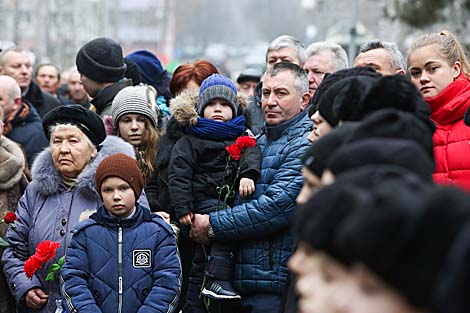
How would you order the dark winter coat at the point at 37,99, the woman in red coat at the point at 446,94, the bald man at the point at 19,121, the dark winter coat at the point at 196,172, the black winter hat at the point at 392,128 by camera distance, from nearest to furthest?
1. the black winter hat at the point at 392,128
2. the woman in red coat at the point at 446,94
3. the dark winter coat at the point at 196,172
4. the bald man at the point at 19,121
5. the dark winter coat at the point at 37,99

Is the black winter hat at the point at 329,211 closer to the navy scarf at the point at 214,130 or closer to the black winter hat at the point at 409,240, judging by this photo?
the black winter hat at the point at 409,240

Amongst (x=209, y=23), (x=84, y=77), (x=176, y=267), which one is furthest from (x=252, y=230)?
(x=209, y=23)

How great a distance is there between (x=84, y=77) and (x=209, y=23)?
103m

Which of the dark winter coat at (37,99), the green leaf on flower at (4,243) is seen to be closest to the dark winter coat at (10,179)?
the green leaf on flower at (4,243)

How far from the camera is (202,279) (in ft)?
21.9

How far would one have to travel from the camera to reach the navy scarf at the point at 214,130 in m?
6.68

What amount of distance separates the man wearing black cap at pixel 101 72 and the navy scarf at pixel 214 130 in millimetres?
1547

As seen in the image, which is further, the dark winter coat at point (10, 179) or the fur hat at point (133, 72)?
the fur hat at point (133, 72)

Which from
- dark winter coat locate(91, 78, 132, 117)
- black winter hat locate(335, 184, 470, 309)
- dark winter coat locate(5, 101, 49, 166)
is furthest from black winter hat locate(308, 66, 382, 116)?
dark winter coat locate(5, 101, 49, 166)

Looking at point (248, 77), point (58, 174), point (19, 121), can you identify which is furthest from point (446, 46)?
point (248, 77)

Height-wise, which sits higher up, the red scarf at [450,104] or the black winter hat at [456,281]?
the black winter hat at [456,281]

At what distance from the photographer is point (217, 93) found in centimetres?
687

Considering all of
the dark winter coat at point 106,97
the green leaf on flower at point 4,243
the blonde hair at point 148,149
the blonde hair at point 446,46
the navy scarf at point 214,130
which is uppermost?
the blonde hair at point 446,46

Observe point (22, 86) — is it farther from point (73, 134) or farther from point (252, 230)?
point (252, 230)
